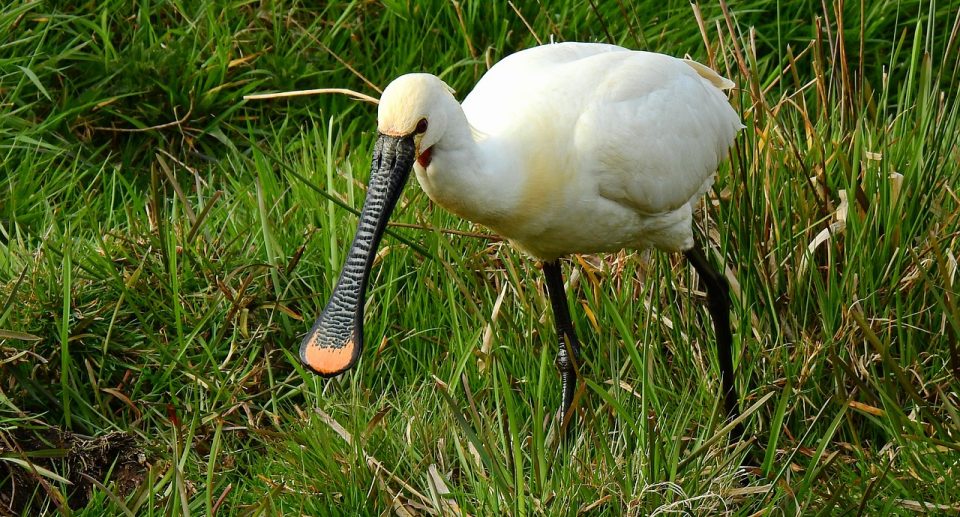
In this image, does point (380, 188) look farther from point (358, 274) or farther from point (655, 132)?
point (655, 132)

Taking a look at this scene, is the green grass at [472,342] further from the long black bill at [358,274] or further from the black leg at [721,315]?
the long black bill at [358,274]

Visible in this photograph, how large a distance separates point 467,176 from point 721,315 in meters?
0.96

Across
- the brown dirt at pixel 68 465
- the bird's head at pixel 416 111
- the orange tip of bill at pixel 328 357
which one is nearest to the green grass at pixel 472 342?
the brown dirt at pixel 68 465

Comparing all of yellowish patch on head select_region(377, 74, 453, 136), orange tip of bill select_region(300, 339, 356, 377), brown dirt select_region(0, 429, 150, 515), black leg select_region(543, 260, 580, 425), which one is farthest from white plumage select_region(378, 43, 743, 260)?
brown dirt select_region(0, 429, 150, 515)

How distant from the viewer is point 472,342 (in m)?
3.42

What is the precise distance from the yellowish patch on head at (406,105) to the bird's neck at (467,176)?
0.30 ft

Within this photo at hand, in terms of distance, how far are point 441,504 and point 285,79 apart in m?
2.46

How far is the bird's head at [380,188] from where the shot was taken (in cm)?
300

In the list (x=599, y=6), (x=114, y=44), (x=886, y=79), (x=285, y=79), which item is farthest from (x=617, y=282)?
(x=114, y=44)

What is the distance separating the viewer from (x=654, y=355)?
3.65 m

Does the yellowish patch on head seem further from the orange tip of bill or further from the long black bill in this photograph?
the orange tip of bill

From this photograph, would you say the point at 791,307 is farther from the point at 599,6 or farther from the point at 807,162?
the point at 599,6

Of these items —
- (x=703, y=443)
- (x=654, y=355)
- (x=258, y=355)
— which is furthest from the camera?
(x=258, y=355)

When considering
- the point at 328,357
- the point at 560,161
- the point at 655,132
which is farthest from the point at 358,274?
the point at 655,132
